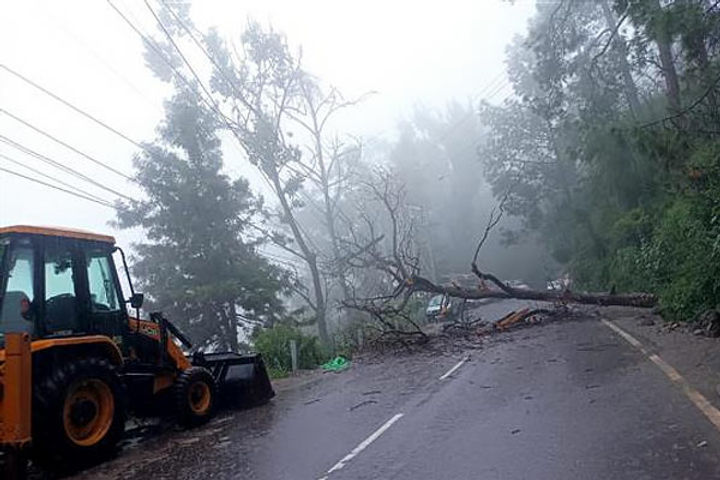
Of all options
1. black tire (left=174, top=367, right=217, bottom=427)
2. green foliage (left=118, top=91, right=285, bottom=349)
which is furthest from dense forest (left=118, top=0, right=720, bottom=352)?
black tire (left=174, top=367, right=217, bottom=427)

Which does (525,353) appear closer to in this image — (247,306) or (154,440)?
(154,440)

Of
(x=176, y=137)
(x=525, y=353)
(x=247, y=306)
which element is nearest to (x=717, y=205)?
(x=525, y=353)

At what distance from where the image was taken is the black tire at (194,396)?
10.7 metres

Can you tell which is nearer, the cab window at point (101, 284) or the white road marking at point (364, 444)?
the white road marking at point (364, 444)

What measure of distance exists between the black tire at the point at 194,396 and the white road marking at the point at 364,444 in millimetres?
3518

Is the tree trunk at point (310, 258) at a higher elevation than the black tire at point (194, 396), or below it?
higher

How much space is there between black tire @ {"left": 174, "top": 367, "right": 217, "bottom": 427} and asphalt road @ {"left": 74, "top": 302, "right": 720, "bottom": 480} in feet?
0.85

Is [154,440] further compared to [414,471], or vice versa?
[154,440]

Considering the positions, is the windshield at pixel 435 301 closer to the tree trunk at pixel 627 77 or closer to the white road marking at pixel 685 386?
the tree trunk at pixel 627 77

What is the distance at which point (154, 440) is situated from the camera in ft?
34.1

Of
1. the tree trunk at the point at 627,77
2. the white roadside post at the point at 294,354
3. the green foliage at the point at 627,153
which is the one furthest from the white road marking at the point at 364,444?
the tree trunk at the point at 627,77

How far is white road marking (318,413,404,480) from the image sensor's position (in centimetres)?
699

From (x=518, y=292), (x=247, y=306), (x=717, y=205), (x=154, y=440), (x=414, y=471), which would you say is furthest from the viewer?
(x=247, y=306)

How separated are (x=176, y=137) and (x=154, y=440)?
2237cm
